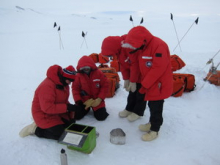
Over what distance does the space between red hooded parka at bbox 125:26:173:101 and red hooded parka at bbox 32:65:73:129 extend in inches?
39.9

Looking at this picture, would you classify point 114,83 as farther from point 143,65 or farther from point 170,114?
point 143,65

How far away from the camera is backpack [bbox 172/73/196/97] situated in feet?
11.5

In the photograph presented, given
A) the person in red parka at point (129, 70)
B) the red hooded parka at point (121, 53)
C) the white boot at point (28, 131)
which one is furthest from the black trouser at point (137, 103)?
the white boot at point (28, 131)

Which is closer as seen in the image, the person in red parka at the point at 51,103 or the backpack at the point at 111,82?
the person in red parka at the point at 51,103

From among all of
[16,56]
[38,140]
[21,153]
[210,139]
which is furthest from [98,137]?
[16,56]

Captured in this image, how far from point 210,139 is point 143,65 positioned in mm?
1436

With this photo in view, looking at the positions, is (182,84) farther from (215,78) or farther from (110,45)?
(110,45)

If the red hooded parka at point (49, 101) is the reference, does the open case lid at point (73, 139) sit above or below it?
below

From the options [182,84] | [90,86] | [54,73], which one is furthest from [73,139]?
[182,84]

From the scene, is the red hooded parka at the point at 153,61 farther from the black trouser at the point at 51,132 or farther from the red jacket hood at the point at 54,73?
the black trouser at the point at 51,132

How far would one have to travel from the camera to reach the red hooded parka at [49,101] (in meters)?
2.06

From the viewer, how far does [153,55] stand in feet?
6.52

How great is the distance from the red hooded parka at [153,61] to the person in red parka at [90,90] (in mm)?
903

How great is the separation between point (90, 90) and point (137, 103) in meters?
0.81
